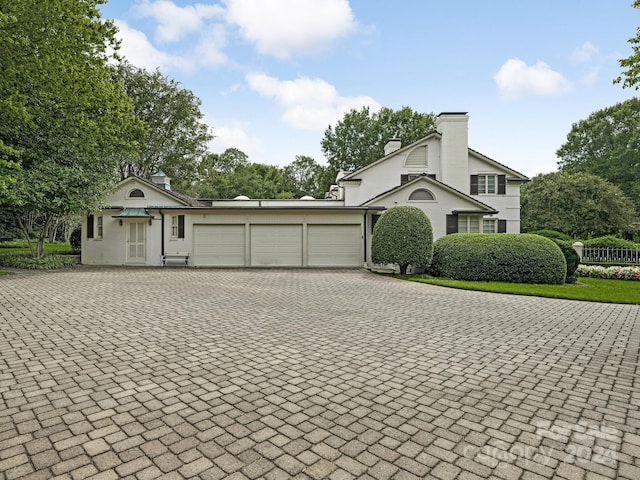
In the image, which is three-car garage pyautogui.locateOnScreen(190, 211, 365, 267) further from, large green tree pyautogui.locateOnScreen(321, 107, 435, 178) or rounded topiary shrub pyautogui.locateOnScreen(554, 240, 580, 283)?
large green tree pyautogui.locateOnScreen(321, 107, 435, 178)

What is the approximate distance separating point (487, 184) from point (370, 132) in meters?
19.3

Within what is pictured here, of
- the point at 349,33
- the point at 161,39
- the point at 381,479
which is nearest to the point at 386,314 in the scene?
the point at 381,479

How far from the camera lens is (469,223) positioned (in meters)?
19.5

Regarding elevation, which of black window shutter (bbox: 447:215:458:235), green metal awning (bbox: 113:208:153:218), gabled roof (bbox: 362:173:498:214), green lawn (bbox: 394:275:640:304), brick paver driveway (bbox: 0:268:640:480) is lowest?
green lawn (bbox: 394:275:640:304)

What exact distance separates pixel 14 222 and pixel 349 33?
20778 millimetres

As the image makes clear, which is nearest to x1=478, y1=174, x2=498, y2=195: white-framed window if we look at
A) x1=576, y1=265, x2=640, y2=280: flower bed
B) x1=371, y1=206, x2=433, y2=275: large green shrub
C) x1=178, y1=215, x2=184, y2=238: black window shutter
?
x1=576, y1=265, x2=640, y2=280: flower bed

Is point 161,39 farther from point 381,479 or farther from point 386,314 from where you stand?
point 381,479

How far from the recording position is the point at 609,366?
4617 millimetres

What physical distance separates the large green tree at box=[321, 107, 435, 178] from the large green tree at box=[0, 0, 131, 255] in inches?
1022

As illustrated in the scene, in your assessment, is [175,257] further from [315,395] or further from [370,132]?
[370,132]

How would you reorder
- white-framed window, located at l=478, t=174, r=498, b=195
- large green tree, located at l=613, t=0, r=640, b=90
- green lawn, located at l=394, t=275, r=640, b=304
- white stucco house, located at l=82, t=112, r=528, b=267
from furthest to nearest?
1. white-framed window, located at l=478, t=174, r=498, b=195
2. white stucco house, located at l=82, t=112, r=528, b=267
3. green lawn, located at l=394, t=275, r=640, b=304
4. large green tree, located at l=613, t=0, r=640, b=90

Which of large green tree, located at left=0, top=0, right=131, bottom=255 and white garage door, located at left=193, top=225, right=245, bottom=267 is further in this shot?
white garage door, located at left=193, top=225, right=245, bottom=267

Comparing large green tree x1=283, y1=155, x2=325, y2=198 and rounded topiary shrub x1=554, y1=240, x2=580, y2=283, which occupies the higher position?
large green tree x1=283, y1=155, x2=325, y2=198

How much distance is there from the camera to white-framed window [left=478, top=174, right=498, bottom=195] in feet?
72.2
